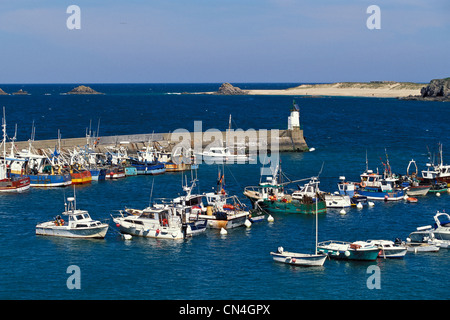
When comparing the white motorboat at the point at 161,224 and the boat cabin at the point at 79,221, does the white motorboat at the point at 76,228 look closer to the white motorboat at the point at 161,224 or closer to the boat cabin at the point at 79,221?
the boat cabin at the point at 79,221

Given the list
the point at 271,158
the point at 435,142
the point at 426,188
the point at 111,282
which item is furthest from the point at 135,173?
the point at 435,142

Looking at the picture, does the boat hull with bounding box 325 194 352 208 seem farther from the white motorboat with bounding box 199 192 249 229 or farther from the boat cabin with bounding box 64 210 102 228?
the boat cabin with bounding box 64 210 102 228

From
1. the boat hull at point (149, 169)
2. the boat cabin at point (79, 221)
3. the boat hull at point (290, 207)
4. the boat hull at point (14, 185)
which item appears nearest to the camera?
the boat cabin at point (79, 221)

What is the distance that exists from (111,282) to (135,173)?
40.1 m

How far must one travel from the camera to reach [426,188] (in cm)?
6750

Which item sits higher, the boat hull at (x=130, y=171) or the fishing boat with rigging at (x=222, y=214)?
the boat hull at (x=130, y=171)

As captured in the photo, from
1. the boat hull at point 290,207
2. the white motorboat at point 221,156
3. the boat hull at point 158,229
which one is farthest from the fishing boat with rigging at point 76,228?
the white motorboat at point 221,156

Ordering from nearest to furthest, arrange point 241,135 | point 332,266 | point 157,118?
point 332,266 → point 241,135 → point 157,118

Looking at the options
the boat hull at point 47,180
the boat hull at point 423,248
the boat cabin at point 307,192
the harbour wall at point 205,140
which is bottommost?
the boat hull at point 423,248

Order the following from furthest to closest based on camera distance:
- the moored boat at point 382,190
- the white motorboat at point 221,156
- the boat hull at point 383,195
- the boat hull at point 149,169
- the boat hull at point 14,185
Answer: the white motorboat at point 221,156 < the boat hull at point 149,169 < the boat hull at point 14,185 < the moored boat at point 382,190 < the boat hull at point 383,195

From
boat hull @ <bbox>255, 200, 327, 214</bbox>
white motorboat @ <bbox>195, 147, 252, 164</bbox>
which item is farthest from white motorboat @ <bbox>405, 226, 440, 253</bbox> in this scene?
white motorboat @ <bbox>195, 147, 252, 164</bbox>

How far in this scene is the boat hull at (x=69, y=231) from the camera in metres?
48.8

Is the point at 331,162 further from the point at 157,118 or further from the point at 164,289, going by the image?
the point at 157,118

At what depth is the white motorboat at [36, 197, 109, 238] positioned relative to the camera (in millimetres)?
48781
